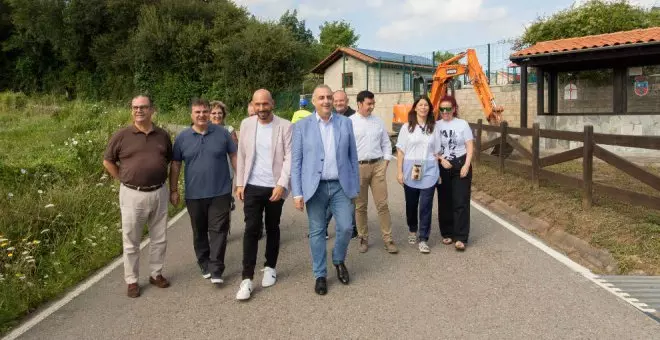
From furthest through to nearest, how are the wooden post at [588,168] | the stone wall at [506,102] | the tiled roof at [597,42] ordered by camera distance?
the stone wall at [506,102]
the tiled roof at [597,42]
the wooden post at [588,168]

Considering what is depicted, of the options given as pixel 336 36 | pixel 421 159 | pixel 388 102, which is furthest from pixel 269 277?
pixel 336 36

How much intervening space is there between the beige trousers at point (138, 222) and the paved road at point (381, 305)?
0.26m

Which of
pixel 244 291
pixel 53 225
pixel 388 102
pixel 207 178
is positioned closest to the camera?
pixel 244 291

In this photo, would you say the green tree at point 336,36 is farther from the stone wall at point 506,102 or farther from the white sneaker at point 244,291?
the white sneaker at point 244,291

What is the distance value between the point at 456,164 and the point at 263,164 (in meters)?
2.54

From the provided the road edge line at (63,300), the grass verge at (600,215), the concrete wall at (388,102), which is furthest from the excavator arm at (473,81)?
the road edge line at (63,300)

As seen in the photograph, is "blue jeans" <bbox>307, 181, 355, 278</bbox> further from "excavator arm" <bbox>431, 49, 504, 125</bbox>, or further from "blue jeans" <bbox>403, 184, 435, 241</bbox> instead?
"excavator arm" <bbox>431, 49, 504, 125</bbox>

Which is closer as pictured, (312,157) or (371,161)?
(312,157)

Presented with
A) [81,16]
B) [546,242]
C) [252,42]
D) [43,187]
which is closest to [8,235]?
[43,187]

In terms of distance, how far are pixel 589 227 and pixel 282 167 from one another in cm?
398

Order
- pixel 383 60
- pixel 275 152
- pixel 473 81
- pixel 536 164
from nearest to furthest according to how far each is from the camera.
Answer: pixel 275 152 < pixel 536 164 < pixel 473 81 < pixel 383 60

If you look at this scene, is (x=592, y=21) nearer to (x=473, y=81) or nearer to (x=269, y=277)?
(x=473, y=81)

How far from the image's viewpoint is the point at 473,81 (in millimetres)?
16812

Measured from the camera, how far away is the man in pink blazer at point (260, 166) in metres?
5.21
